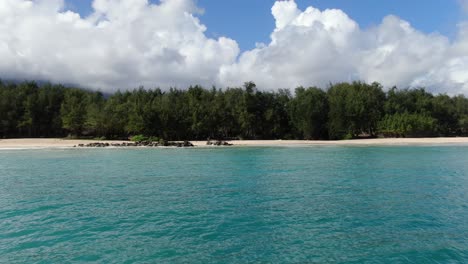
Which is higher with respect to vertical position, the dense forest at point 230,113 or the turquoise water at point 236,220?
the dense forest at point 230,113

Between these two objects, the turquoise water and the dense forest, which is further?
the dense forest

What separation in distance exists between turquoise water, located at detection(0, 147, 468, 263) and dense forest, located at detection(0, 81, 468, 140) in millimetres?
56451

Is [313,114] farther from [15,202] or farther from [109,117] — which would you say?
[15,202]

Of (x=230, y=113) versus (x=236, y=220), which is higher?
(x=230, y=113)

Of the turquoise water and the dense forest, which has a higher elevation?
the dense forest

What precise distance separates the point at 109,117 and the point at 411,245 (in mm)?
73994

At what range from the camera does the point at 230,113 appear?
80375 millimetres

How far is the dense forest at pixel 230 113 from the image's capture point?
7681cm

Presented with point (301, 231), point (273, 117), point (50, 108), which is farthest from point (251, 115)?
point (301, 231)

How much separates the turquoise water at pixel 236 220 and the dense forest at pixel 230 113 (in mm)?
56451

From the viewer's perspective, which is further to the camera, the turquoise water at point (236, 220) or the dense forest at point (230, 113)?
the dense forest at point (230, 113)

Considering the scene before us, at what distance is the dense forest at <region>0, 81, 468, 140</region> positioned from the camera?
76.8 meters

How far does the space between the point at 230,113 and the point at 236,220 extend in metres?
68.9

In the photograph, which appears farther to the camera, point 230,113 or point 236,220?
point 230,113
